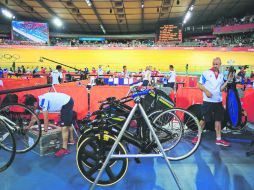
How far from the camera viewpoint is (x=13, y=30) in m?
24.9

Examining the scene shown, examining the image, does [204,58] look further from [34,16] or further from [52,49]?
[34,16]

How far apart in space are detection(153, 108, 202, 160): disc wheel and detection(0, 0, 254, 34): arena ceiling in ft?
57.8

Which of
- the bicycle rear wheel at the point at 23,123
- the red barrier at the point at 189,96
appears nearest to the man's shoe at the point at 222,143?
the red barrier at the point at 189,96

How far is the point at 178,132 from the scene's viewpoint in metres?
3.74

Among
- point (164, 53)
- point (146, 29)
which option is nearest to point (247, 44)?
point (164, 53)

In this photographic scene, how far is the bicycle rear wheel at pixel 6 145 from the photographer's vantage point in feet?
10.1

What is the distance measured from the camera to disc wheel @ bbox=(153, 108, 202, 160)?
3.44 meters

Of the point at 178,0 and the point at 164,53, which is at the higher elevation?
the point at 178,0

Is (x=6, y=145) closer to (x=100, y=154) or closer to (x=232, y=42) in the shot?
(x=100, y=154)

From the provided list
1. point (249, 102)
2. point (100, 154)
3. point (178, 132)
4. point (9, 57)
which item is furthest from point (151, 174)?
point (9, 57)

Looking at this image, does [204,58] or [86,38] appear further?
[86,38]

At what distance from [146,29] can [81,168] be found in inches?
1188

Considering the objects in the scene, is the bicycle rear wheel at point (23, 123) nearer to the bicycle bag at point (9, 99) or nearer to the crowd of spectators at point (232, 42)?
the bicycle bag at point (9, 99)

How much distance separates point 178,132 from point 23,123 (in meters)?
2.83
